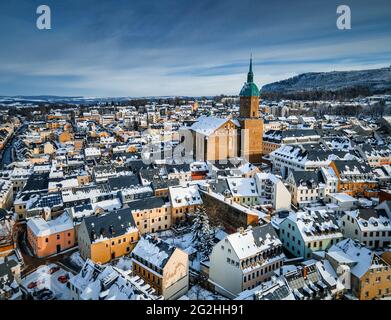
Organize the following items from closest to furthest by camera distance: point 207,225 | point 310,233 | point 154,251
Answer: point 154,251 < point 310,233 < point 207,225

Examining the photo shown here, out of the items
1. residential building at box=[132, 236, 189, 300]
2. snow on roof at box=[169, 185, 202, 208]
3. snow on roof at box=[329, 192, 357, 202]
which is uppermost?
snow on roof at box=[169, 185, 202, 208]

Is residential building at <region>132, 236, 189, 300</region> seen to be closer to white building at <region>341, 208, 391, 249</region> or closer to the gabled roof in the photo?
the gabled roof

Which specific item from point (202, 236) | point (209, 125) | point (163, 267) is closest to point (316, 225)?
point (202, 236)

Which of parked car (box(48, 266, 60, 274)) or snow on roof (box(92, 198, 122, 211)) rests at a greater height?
snow on roof (box(92, 198, 122, 211))

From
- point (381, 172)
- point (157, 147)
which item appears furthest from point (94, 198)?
point (381, 172)

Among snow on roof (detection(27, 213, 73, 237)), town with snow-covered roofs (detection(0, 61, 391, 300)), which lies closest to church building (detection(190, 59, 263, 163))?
town with snow-covered roofs (detection(0, 61, 391, 300))

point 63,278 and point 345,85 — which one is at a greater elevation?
point 345,85

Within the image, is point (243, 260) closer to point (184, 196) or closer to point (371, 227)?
point (371, 227)

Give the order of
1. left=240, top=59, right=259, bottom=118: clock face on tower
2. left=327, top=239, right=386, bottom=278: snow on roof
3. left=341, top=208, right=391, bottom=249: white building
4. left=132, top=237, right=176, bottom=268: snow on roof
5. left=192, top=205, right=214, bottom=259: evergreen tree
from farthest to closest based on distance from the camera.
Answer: left=240, top=59, right=259, bottom=118: clock face on tower → left=192, top=205, right=214, bottom=259: evergreen tree → left=341, top=208, right=391, bottom=249: white building → left=132, top=237, right=176, bottom=268: snow on roof → left=327, top=239, right=386, bottom=278: snow on roof
